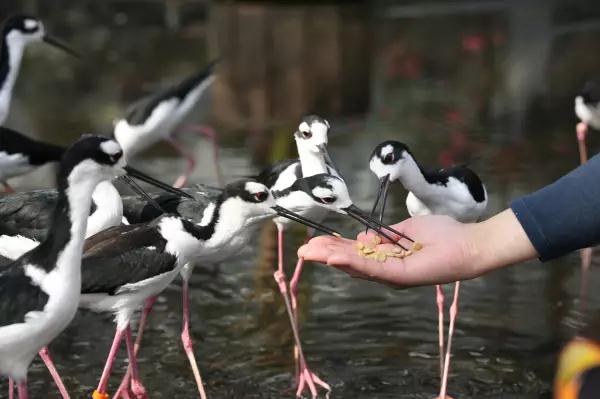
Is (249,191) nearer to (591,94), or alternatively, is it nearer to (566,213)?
(566,213)

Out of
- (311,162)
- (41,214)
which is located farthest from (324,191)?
(41,214)

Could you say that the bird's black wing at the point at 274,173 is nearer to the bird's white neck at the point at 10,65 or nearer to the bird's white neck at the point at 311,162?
the bird's white neck at the point at 311,162

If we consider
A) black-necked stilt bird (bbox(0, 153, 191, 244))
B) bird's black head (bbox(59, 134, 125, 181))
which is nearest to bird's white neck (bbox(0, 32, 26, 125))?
black-necked stilt bird (bbox(0, 153, 191, 244))

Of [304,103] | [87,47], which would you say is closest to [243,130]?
[304,103]

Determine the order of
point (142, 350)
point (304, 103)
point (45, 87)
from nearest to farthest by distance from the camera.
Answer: point (142, 350) → point (304, 103) → point (45, 87)

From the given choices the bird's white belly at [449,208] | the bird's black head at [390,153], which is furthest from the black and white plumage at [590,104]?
the bird's black head at [390,153]

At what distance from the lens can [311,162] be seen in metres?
5.59

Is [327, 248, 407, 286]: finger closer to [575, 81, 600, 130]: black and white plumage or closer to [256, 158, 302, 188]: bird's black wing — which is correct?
[256, 158, 302, 188]: bird's black wing

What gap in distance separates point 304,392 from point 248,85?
23.9 ft

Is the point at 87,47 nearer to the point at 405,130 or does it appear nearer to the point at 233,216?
the point at 405,130

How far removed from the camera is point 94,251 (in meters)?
4.62

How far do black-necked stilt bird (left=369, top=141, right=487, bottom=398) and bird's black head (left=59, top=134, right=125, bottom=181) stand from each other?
136 centimetres

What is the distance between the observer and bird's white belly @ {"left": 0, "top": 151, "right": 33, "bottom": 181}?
19.7 ft

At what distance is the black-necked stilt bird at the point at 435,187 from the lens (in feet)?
17.2
